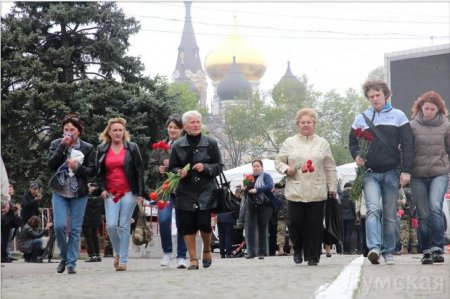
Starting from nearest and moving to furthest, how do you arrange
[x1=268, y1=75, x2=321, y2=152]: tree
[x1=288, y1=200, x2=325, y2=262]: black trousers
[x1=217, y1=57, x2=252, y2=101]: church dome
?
1. [x1=288, y1=200, x2=325, y2=262]: black trousers
2. [x1=268, y1=75, x2=321, y2=152]: tree
3. [x1=217, y1=57, x2=252, y2=101]: church dome

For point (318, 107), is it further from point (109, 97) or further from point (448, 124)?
point (448, 124)

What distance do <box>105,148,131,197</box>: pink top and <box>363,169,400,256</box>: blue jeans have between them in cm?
261

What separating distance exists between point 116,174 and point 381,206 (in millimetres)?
2897

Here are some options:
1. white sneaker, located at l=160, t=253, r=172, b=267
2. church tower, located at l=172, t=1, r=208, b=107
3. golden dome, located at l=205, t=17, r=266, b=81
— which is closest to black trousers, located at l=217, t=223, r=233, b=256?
white sneaker, located at l=160, t=253, r=172, b=267

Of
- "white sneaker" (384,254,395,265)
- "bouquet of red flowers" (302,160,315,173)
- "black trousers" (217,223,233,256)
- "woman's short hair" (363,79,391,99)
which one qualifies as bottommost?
"white sneaker" (384,254,395,265)

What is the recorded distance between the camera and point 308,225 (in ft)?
39.3

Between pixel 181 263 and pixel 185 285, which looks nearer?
pixel 185 285

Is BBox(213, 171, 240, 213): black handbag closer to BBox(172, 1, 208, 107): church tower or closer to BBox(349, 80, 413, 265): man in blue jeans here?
BBox(349, 80, 413, 265): man in blue jeans

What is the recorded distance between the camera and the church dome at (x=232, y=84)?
13812 cm

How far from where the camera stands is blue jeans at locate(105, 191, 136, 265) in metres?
12.3

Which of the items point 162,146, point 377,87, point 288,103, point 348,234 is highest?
point 288,103

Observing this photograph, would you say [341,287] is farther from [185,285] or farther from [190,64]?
[190,64]

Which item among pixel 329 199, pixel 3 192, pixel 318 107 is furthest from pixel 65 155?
pixel 318 107

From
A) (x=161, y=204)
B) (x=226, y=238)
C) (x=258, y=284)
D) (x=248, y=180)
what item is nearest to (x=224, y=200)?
(x=161, y=204)
